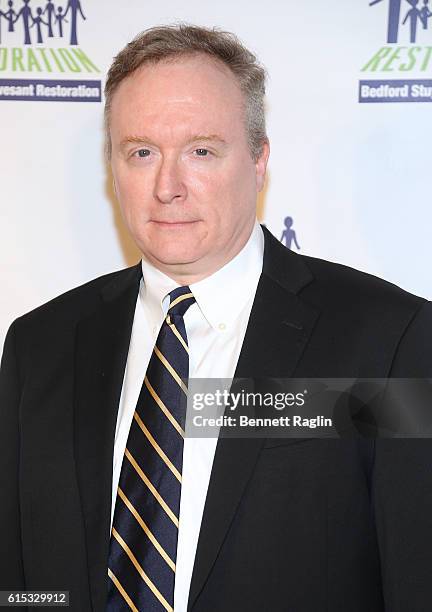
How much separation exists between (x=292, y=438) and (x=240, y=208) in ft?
1.49

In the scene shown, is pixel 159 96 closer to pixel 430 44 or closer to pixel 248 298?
pixel 248 298

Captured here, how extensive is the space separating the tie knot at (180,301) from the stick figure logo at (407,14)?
925 millimetres

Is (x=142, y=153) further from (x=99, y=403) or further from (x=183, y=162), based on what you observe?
(x=99, y=403)

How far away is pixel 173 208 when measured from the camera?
5.03 ft

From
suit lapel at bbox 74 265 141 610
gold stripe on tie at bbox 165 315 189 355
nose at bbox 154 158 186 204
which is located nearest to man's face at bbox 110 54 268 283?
nose at bbox 154 158 186 204

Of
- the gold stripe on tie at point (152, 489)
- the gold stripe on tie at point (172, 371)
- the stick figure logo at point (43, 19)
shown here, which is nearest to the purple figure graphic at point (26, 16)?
the stick figure logo at point (43, 19)

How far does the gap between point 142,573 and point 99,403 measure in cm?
34

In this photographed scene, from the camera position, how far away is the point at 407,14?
2.05 meters

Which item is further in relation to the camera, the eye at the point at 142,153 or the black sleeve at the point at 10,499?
the black sleeve at the point at 10,499

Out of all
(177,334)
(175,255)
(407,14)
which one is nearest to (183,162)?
(175,255)

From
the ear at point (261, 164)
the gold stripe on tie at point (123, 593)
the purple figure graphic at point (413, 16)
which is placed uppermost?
the purple figure graphic at point (413, 16)

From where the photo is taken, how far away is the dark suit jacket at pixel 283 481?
148 cm

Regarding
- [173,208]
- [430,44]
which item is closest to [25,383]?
[173,208]

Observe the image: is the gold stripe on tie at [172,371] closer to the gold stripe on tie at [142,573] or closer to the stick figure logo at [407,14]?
the gold stripe on tie at [142,573]
